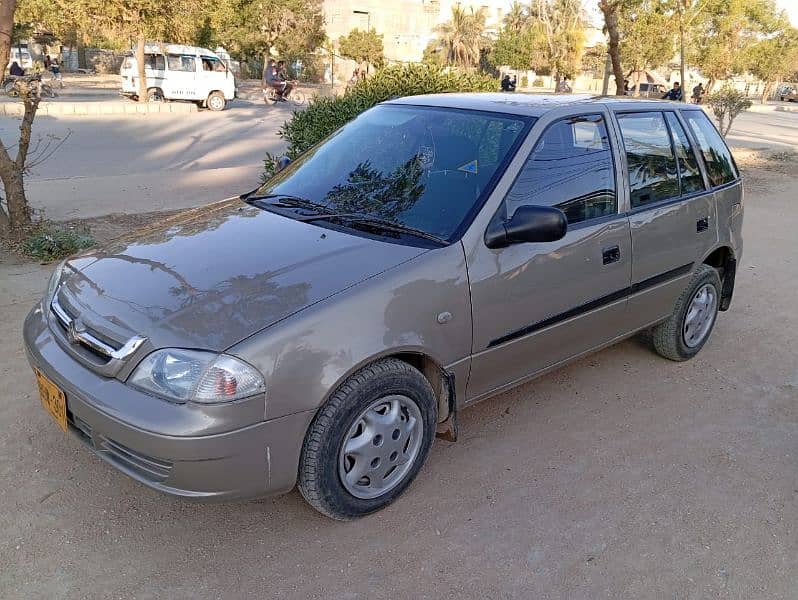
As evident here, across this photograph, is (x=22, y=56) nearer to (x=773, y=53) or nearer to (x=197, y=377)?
(x=197, y=377)

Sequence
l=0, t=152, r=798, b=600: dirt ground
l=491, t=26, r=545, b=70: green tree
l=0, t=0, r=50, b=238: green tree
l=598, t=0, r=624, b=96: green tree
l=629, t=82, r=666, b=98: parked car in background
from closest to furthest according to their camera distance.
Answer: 1. l=0, t=152, r=798, b=600: dirt ground
2. l=0, t=0, r=50, b=238: green tree
3. l=598, t=0, r=624, b=96: green tree
4. l=629, t=82, r=666, b=98: parked car in background
5. l=491, t=26, r=545, b=70: green tree

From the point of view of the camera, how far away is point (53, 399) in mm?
2764

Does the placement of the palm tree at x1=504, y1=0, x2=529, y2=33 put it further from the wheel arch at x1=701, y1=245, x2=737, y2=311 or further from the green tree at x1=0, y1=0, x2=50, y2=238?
the wheel arch at x1=701, y1=245, x2=737, y2=311

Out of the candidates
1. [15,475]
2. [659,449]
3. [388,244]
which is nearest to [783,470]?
[659,449]

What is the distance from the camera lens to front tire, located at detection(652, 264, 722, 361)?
441 cm

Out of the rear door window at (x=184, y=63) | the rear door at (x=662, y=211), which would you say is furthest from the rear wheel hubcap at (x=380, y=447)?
the rear door window at (x=184, y=63)

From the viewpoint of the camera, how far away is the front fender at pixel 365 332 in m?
2.44

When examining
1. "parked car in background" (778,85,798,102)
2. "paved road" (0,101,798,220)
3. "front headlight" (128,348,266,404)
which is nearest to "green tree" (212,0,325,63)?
"paved road" (0,101,798,220)

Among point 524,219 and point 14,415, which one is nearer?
point 524,219

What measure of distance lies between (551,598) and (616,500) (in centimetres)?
76

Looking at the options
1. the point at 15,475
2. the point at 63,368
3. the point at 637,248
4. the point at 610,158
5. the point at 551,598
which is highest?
the point at 610,158

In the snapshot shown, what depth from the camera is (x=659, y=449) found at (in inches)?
141

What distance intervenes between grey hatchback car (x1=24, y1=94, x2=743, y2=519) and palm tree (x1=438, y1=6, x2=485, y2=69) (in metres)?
58.3

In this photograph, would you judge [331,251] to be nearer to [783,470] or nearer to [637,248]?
[637,248]
